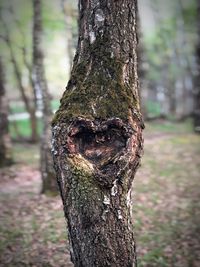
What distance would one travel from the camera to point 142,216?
27.5 feet

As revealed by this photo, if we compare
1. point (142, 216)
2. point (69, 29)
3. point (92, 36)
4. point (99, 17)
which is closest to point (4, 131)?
point (69, 29)

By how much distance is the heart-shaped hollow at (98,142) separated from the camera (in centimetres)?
383

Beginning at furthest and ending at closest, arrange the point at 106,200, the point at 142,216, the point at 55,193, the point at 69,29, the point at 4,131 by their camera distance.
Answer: the point at 69,29, the point at 4,131, the point at 55,193, the point at 142,216, the point at 106,200

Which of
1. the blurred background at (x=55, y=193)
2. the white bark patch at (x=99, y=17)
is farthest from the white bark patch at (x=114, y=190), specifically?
the blurred background at (x=55, y=193)

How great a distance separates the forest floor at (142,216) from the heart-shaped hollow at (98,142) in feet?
9.97

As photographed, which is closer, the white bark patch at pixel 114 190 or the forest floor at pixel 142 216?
the white bark patch at pixel 114 190

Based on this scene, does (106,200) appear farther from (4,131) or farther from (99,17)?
(4,131)

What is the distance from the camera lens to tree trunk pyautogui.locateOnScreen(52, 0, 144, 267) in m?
3.78

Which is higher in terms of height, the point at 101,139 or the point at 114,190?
the point at 101,139

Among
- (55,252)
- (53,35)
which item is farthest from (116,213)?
(53,35)

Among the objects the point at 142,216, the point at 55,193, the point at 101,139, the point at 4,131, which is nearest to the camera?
the point at 101,139

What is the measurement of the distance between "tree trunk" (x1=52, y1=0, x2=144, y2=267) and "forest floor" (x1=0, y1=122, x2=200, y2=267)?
2.53 meters

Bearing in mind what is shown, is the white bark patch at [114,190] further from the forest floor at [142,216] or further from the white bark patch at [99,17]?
the forest floor at [142,216]

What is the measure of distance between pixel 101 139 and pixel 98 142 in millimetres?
48
